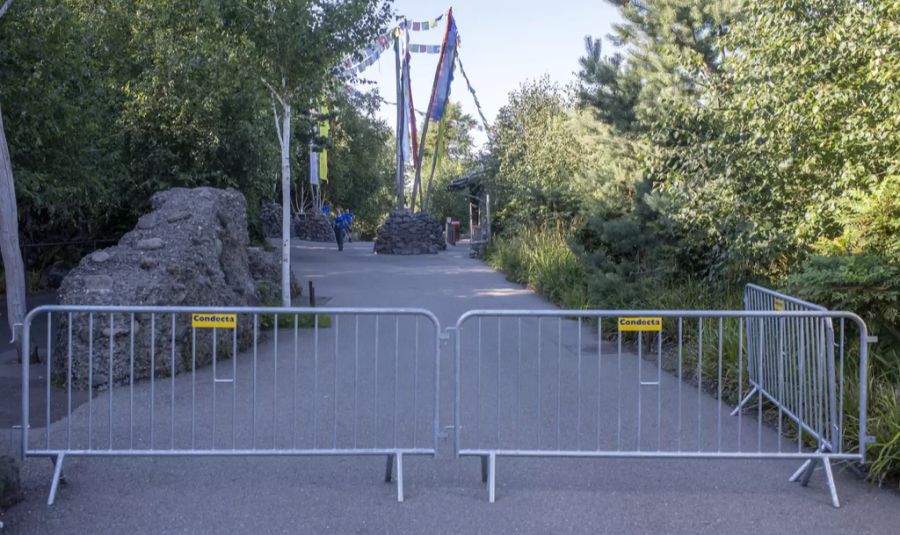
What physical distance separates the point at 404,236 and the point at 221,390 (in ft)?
84.1

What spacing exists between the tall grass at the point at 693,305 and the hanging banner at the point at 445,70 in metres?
8.76

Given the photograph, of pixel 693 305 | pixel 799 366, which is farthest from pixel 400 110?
pixel 799 366

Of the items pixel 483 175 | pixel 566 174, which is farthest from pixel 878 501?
pixel 483 175

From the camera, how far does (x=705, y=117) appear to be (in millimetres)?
10852

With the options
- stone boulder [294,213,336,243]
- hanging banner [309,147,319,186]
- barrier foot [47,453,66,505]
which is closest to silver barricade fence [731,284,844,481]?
barrier foot [47,453,66,505]

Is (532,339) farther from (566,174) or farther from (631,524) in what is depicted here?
(566,174)

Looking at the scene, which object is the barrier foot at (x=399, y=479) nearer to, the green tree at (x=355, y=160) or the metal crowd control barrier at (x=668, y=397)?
the metal crowd control barrier at (x=668, y=397)

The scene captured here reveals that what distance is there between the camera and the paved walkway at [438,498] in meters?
5.45

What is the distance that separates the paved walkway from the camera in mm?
5445

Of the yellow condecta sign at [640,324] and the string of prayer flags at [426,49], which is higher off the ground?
the string of prayer flags at [426,49]

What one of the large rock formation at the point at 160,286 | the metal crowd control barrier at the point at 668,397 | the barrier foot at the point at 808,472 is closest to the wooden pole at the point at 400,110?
the large rock formation at the point at 160,286

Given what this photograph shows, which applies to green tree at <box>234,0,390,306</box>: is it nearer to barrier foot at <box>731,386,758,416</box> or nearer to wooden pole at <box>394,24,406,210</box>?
barrier foot at <box>731,386,758,416</box>

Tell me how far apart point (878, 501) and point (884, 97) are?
3.94 meters

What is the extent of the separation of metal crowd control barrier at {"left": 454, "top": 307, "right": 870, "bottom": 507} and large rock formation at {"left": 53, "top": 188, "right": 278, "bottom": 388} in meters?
3.10
